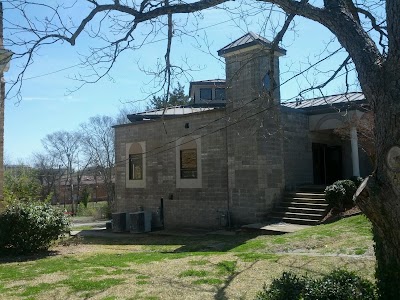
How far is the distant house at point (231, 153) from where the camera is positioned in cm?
1644

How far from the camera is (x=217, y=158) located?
17.7 metres

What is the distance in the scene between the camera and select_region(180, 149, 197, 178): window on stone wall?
18625 millimetres

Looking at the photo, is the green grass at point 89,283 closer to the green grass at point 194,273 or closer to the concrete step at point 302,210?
the green grass at point 194,273

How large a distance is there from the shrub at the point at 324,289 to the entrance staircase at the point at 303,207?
34.0 feet

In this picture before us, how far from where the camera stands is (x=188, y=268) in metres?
8.09

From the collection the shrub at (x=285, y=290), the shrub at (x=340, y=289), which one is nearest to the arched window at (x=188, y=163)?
the shrub at (x=285, y=290)

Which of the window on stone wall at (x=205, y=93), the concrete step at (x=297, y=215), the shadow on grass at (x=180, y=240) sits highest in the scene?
the window on stone wall at (x=205, y=93)

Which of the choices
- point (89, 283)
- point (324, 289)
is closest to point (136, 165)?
point (89, 283)

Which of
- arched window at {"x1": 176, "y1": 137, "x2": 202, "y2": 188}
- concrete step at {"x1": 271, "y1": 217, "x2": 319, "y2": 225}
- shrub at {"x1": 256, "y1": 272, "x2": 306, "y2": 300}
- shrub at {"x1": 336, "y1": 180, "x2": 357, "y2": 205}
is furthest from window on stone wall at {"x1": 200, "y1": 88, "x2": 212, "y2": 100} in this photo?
shrub at {"x1": 256, "y1": 272, "x2": 306, "y2": 300}

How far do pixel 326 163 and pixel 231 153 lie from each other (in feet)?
23.3

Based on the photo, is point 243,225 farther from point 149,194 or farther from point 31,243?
point 31,243

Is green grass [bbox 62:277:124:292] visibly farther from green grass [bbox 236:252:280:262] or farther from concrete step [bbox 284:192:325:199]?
concrete step [bbox 284:192:325:199]

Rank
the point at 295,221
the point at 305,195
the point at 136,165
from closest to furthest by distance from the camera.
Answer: the point at 295,221 < the point at 305,195 < the point at 136,165

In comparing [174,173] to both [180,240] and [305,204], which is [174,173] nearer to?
[180,240]
